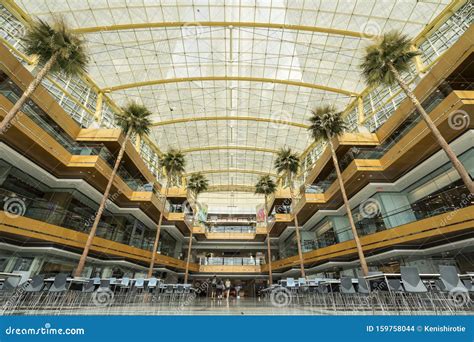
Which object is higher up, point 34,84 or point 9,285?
point 34,84

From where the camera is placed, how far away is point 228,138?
140 feet

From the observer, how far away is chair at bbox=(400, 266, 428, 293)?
8.65 metres

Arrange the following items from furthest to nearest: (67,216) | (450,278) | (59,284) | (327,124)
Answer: (327,124)
(67,216)
(59,284)
(450,278)

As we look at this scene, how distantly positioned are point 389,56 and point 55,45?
2016 cm

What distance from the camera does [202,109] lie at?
36.2 m

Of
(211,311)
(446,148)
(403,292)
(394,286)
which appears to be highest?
(446,148)

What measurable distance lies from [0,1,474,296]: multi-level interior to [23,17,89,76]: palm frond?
1787mm

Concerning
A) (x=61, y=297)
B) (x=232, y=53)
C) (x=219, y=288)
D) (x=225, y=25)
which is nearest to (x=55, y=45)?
(x=61, y=297)

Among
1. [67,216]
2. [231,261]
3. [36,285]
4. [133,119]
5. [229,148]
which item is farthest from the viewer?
[229,148]

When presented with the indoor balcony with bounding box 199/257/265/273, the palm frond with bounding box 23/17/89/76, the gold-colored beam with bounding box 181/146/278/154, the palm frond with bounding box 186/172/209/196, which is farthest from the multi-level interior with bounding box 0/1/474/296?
the palm frond with bounding box 186/172/209/196

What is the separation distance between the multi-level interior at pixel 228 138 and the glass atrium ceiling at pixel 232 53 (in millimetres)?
178

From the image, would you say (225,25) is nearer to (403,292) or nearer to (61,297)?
(403,292)

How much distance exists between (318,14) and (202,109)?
1969 centimetres
